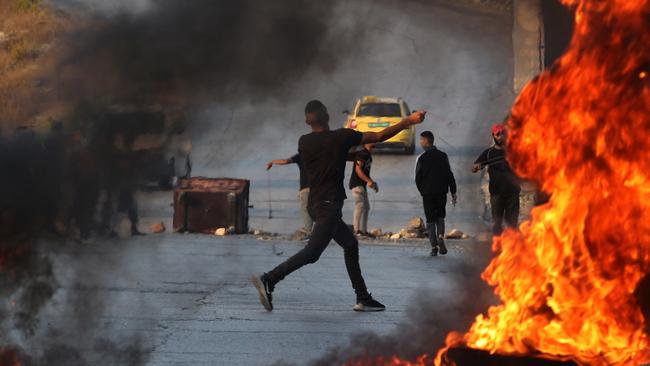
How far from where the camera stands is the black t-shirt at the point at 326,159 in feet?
35.4

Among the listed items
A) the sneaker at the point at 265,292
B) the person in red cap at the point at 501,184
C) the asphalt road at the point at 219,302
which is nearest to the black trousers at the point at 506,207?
the person in red cap at the point at 501,184

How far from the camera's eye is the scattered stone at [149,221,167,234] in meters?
19.2

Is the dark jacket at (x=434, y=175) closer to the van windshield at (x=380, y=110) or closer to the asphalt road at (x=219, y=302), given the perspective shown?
the asphalt road at (x=219, y=302)

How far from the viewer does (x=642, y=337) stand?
6488 millimetres

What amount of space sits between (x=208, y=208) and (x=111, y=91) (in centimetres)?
1134

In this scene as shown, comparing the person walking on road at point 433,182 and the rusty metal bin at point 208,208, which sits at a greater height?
the person walking on road at point 433,182

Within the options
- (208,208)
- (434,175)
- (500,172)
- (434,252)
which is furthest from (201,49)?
(208,208)

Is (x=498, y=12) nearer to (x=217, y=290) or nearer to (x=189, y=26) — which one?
(x=217, y=290)

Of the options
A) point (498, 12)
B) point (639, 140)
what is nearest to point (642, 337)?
point (639, 140)

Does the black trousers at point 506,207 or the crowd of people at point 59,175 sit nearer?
the crowd of people at point 59,175

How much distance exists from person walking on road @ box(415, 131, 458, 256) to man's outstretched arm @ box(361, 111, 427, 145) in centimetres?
659

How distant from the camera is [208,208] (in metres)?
20.4

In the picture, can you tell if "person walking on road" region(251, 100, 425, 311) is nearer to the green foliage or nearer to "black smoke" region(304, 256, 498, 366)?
"black smoke" region(304, 256, 498, 366)

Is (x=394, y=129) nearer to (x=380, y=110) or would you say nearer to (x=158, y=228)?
(x=158, y=228)
